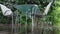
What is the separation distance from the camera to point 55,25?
20.0 feet

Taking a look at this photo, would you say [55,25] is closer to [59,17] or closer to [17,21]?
[59,17]

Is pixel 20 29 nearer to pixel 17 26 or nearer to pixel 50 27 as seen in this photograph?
pixel 17 26

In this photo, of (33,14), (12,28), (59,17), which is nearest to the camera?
(33,14)

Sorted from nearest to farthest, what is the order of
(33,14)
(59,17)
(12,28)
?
(33,14) < (12,28) < (59,17)

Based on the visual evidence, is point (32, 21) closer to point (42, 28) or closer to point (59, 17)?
point (42, 28)

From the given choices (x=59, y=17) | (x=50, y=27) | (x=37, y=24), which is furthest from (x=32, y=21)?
(x=59, y=17)

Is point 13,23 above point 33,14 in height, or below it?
below

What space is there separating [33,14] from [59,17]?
1247 mm

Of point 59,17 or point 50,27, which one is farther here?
point 59,17

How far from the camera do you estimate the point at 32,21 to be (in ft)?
19.6

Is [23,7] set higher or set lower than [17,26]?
higher

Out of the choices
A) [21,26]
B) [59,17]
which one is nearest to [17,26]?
[21,26]

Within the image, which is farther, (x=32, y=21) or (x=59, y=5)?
(x=59, y=5)

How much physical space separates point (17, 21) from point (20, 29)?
52 centimetres
